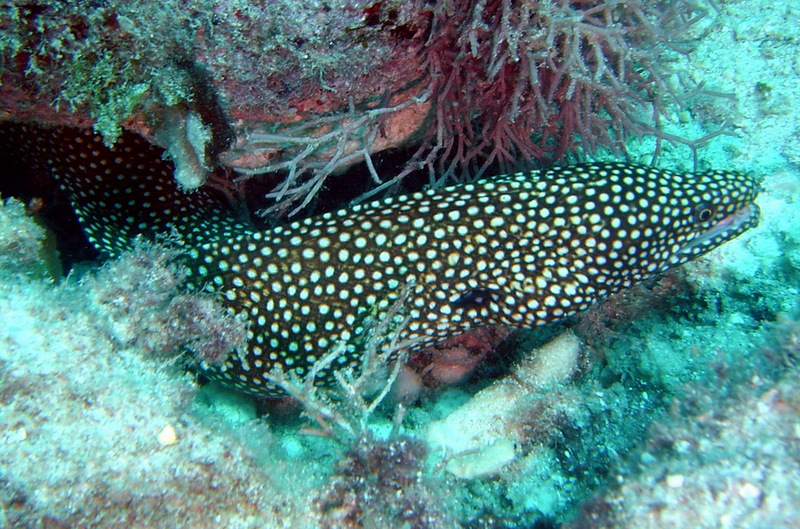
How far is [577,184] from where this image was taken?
12.2ft

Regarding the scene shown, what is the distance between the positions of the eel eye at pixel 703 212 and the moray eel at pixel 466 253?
1cm

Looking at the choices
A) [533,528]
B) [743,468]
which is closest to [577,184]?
[743,468]

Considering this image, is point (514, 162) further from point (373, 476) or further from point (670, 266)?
point (373, 476)

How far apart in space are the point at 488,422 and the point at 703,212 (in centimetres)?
248

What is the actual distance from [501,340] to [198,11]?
3.98 m

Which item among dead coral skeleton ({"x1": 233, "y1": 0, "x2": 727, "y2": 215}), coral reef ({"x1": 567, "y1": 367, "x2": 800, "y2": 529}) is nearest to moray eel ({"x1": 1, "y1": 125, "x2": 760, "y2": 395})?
dead coral skeleton ({"x1": 233, "y1": 0, "x2": 727, "y2": 215})

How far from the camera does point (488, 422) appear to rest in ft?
12.7

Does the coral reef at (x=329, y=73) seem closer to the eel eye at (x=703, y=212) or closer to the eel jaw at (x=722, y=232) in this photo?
the eel eye at (x=703, y=212)

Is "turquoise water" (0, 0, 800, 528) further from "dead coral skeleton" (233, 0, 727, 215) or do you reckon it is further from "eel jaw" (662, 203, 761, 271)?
"dead coral skeleton" (233, 0, 727, 215)

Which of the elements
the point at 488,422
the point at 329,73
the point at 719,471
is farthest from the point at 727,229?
the point at 329,73

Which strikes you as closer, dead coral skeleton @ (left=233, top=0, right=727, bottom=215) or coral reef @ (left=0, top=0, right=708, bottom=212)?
coral reef @ (left=0, top=0, right=708, bottom=212)

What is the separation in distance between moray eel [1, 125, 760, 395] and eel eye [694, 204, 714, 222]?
11 mm

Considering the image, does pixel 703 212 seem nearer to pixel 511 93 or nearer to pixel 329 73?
pixel 511 93

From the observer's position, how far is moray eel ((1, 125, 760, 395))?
369 centimetres
